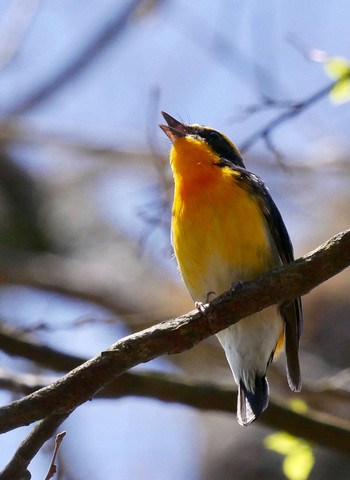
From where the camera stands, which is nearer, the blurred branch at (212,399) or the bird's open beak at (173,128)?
the blurred branch at (212,399)

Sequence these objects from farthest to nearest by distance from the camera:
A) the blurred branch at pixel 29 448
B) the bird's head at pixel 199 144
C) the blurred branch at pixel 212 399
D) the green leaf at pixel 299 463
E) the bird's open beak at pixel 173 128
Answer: the bird's open beak at pixel 173 128, the bird's head at pixel 199 144, the blurred branch at pixel 212 399, the green leaf at pixel 299 463, the blurred branch at pixel 29 448

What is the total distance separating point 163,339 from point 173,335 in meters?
0.05

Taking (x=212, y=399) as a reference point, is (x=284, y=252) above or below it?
above

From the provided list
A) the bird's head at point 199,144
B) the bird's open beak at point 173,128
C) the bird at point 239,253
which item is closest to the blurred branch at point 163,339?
the bird at point 239,253

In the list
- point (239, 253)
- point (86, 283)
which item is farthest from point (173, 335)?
point (86, 283)

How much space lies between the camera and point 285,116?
4496 mm

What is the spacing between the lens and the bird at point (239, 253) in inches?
179

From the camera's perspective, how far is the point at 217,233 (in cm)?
457

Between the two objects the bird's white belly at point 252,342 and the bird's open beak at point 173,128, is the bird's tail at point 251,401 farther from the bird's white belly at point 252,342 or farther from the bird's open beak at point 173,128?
the bird's open beak at point 173,128

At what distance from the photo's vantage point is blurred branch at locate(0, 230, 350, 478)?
3.41 meters

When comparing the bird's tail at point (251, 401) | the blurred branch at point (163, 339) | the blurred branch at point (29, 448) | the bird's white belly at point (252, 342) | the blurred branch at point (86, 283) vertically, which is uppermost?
the blurred branch at point (163, 339)

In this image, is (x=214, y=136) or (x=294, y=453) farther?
(x=214, y=136)

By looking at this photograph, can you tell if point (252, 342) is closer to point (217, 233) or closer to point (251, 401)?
point (251, 401)

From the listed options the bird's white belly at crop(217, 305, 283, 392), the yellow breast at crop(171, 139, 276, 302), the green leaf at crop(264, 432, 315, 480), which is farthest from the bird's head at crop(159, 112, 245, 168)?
the green leaf at crop(264, 432, 315, 480)
